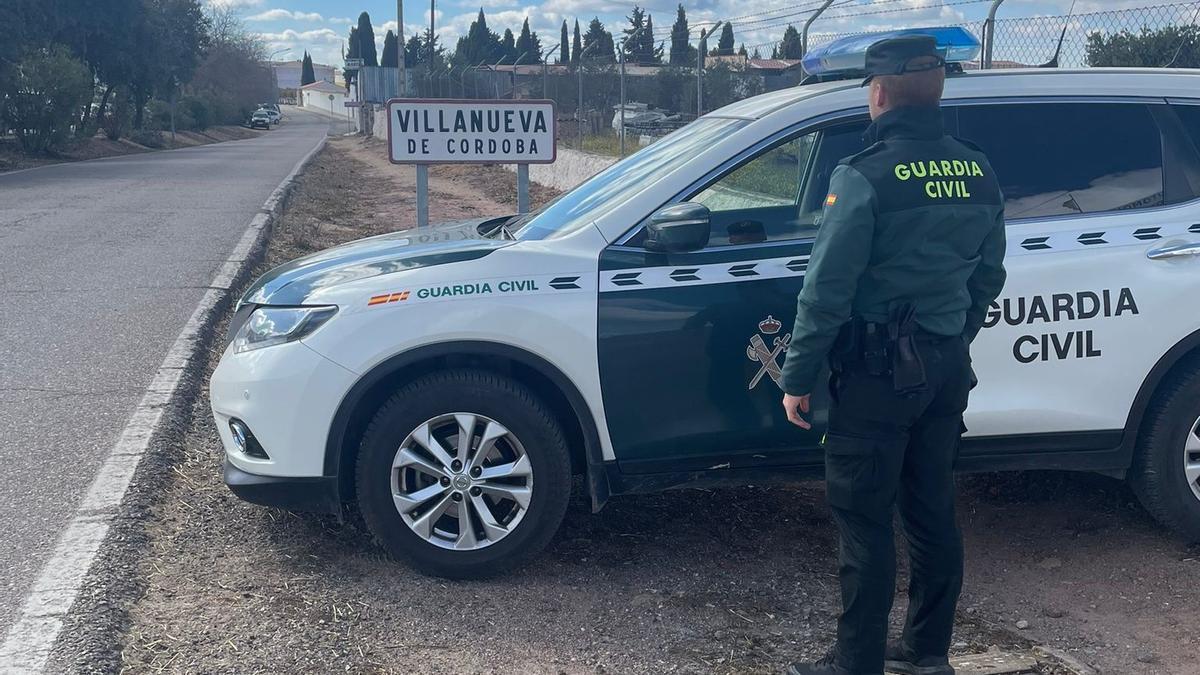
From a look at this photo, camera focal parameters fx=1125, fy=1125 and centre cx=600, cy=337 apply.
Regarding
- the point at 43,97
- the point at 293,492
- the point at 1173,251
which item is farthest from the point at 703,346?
the point at 43,97

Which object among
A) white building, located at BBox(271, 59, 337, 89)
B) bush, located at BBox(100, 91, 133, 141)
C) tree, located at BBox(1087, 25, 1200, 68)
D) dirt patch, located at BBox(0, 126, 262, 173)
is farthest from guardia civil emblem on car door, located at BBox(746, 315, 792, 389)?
white building, located at BBox(271, 59, 337, 89)

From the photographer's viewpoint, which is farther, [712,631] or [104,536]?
[104,536]

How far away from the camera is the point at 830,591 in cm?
416

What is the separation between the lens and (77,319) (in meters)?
8.23

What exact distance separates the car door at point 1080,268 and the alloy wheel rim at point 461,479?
1.72 meters

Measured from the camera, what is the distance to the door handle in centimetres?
423

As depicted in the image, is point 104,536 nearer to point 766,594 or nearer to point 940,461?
point 766,594

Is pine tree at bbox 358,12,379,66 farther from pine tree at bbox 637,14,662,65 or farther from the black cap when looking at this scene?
the black cap

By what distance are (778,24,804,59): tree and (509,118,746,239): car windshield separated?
3.20m

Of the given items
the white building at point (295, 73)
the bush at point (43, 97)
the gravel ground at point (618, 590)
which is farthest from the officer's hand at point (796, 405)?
the white building at point (295, 73)

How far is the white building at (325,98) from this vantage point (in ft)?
387

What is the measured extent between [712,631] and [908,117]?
5.97ft

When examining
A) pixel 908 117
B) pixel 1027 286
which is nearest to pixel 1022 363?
pixel 1027 286

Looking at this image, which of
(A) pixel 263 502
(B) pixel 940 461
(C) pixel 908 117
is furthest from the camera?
(A) pixel 263 502
